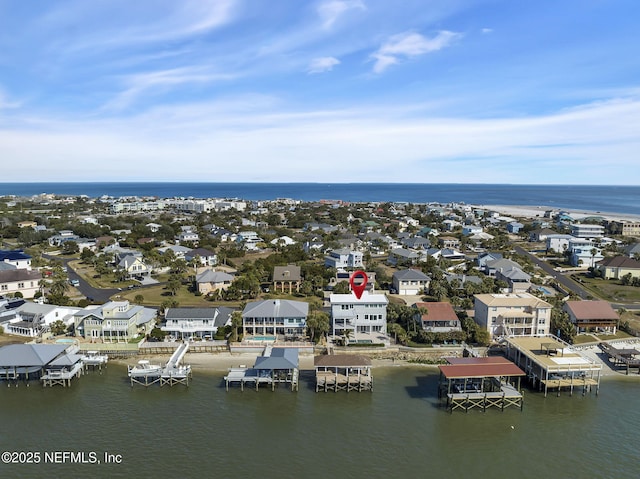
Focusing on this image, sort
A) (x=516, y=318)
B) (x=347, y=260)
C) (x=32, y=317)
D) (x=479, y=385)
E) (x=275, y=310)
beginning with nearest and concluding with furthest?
(x=479, y=385) → (x=516, y=318) → (x=275, y=310) → (x=32, y=317) → (x=347, y=260)

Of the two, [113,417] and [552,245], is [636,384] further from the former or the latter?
[552,245]

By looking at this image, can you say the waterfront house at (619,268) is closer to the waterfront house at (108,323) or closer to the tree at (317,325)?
the tree at (317,325)

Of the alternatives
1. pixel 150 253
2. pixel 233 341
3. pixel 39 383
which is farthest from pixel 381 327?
pixel 150 253

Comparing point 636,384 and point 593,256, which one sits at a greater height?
point 593,256

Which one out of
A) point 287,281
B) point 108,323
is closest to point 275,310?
point 287,281

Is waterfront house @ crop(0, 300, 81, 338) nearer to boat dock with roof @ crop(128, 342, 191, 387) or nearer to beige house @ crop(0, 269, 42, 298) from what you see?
beige house @ crop(0, 269, 42, 298)

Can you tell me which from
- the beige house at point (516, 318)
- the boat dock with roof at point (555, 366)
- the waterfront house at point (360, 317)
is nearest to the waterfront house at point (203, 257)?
the waterfront house at point (360, 317)

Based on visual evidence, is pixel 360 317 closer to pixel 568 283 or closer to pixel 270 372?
pixel 270 372
